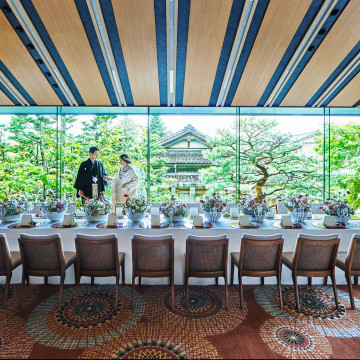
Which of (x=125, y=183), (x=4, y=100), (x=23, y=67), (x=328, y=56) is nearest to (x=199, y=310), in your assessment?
(x=125, y=183)

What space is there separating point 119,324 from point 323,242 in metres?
2.11

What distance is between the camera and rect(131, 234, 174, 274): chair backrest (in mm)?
2260

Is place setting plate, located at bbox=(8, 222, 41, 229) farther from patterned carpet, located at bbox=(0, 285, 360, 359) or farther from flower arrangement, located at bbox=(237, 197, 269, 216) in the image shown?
flower arrangement, located at bbox=(237, 197, 269, 216)

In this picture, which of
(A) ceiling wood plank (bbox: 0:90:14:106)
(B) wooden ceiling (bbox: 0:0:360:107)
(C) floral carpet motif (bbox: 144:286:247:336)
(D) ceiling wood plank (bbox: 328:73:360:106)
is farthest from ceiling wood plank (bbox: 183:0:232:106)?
(A) ceiling wood plank (bbox: 0:90:14:106)

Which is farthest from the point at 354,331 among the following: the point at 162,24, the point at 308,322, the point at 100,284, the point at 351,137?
the point at 351,137

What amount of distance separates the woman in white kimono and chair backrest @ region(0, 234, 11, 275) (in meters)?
2.14

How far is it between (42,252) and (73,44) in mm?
3101

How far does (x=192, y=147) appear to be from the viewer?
824 cm

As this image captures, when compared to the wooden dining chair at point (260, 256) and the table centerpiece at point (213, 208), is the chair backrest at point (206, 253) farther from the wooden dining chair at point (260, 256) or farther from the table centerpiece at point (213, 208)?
the table centerpiece at point (213, 208)

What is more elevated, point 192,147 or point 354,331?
point 192,147

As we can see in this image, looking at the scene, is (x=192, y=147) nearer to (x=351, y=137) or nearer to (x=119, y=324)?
(x=351, y=137)

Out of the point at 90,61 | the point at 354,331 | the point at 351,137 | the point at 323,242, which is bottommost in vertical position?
the point at 354,331

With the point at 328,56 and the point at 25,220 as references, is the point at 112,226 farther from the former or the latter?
the point at 328,56

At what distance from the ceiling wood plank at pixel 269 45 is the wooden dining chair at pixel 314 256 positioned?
Answer: 2902 millimetres
